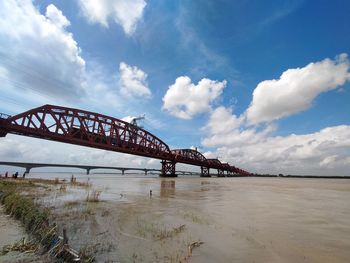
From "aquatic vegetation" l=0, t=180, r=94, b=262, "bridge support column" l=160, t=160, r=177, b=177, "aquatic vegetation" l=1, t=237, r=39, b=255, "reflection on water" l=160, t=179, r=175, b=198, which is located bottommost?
"aquatic vegetation" l=1, t=237, r=39, b=255

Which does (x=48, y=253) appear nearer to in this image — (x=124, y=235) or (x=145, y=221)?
(x=124, y=235)

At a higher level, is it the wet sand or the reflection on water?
the reflection on water

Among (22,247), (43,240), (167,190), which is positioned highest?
(167,190)

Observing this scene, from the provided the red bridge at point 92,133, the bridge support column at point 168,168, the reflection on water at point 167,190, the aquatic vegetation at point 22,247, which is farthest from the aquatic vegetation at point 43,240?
the bridge support column at point 168,168

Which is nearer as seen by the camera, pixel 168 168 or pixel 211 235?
pixel 211 235

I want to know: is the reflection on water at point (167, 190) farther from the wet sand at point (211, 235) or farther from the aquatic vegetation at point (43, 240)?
the aquatic vegetation at point (43, 240)

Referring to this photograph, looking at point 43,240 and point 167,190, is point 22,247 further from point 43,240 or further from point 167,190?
point 167,190

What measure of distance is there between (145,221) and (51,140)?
62.2 metres

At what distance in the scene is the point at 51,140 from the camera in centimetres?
6362

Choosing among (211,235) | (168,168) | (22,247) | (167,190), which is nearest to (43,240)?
(22,247)

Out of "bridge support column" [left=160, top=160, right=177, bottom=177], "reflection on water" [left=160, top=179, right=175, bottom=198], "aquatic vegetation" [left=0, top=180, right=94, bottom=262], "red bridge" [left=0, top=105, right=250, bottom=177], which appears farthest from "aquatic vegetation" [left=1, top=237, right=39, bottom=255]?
"bridge support column" [left=160, top=160, right=177, bottom=177]

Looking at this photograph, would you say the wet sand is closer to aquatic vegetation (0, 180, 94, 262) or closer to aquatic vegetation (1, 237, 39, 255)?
aquatic vegetation (0, 180, 94, 262)

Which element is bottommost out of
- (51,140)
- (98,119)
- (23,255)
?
(23,255)

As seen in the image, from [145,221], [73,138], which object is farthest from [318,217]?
[73,138]
